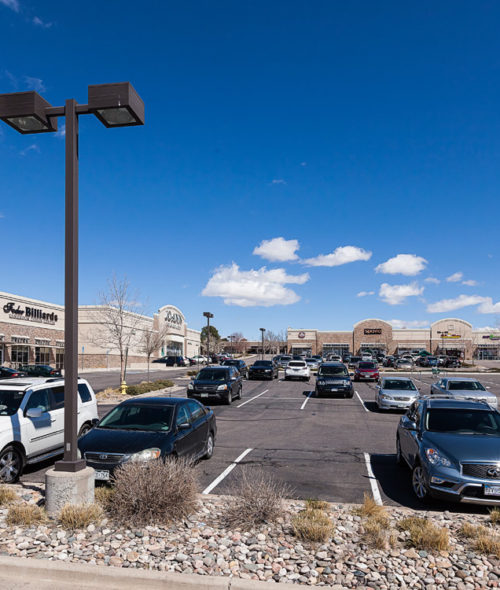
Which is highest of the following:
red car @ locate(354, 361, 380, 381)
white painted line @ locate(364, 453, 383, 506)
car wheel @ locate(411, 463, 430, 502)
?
car wheel @ locate(411, 463, 430, 502)

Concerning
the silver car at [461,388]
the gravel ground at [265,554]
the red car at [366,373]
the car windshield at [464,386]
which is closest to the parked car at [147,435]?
the gravel ground at [265,554]

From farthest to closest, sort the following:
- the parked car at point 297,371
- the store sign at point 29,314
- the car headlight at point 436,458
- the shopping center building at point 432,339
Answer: the shopping center building at point 432,339
the store sign at point 29,314
the parked car at point 297,371
the car headlight at point 436,458

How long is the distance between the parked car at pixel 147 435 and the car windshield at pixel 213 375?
454 inches

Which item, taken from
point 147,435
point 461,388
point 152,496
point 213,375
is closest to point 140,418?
point 147,435

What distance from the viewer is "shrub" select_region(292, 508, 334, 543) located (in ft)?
17.9

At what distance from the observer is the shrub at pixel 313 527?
5469mm

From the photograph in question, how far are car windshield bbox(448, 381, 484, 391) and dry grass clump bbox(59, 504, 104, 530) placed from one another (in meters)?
17.1

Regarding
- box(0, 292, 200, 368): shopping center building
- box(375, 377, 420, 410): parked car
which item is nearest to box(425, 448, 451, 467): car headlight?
box(375, 377, 420, 410): parked car

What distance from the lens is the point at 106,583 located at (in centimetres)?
477

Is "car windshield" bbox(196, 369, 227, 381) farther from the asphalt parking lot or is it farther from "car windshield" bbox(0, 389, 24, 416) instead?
"car windshield" bbox(0, 389, 24, 416)

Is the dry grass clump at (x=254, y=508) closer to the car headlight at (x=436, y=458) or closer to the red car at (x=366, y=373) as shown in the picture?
the car headlight at (x=436, y=458)

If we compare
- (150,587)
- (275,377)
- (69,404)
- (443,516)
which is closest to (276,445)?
(443,516)

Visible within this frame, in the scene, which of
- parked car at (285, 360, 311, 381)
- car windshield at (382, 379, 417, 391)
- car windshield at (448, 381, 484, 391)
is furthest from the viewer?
parked car at (285, 360, 311, 381)

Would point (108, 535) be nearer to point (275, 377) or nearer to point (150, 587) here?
point (150, 587)
